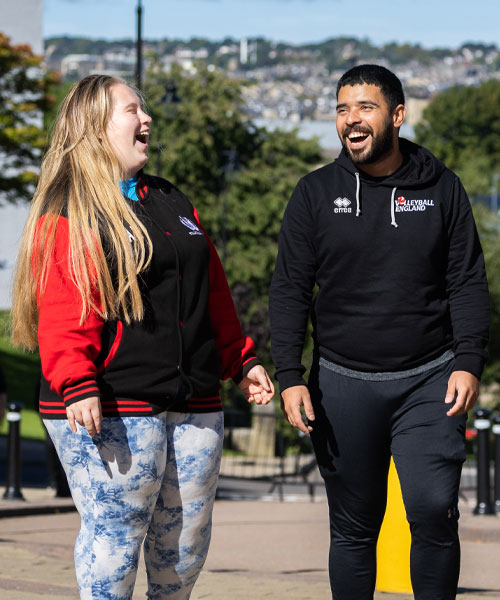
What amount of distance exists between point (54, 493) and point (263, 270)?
2069 centimetres

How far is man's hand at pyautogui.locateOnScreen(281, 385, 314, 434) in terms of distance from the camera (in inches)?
152

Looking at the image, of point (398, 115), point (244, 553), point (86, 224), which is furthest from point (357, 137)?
point (244, 553)

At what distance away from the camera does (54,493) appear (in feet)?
41.9

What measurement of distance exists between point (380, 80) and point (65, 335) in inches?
58.5

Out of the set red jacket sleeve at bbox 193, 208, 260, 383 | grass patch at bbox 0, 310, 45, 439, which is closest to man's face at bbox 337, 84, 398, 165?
red jacket sleeve at bbox 193, 208, 260, 383

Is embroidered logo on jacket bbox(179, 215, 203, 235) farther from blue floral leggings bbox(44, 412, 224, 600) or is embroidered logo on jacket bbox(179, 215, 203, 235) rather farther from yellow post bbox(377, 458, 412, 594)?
yellow post bbox(377, 458, 412, 594)

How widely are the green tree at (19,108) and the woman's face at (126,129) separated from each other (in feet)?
75.7

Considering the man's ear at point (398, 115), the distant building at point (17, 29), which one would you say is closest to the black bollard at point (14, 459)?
the man's ear at point (398, 115)

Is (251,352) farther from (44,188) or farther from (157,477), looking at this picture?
(44,188)

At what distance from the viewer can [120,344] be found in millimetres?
3408

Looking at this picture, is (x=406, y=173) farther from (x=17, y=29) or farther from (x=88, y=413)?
(x=17, y=29)

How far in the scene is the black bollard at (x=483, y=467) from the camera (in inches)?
436

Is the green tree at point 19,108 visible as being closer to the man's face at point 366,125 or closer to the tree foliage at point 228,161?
the tree foliage at point 228,161

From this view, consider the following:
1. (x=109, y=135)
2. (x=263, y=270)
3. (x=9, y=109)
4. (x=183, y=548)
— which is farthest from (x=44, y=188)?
(x=263, y=270)
